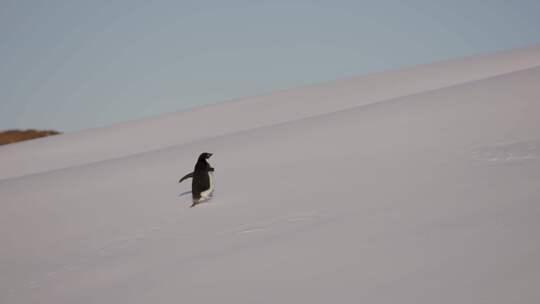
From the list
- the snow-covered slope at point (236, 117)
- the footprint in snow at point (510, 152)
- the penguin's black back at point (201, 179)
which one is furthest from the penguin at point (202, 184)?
the snow-covered slope at point (236, 117)

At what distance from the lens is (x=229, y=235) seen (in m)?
4.82

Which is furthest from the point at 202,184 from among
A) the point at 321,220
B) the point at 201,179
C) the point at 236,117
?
the point at 236,117

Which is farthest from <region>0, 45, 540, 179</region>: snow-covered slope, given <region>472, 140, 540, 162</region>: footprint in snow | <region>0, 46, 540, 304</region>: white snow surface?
<region>472, 140, 540, 162</region>: footprint in snow

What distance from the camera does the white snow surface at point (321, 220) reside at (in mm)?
3203

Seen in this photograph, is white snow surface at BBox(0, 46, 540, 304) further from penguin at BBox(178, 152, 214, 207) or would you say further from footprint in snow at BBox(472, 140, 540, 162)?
penguin at BBox(178, 152, 214, 207)

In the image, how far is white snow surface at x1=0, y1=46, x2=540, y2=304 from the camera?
320 cm

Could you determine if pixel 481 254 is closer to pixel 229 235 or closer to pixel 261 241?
pixel 261 241

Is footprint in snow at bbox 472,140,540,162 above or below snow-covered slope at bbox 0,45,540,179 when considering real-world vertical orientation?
below

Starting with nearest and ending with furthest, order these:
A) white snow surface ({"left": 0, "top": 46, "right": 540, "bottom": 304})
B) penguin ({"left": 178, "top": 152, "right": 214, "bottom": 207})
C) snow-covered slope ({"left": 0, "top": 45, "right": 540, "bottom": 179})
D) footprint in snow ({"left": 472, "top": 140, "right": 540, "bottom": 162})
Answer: white snow surface ({"left": 0, "top": 46, "right": 540, "bottom": 304}), footprint in snow ({"left": 472, "top": 140, "right": 540, "bottom": 162}), penguin ({"left": 178, "top": 152, "right": 214, "bottom": 207}), snow-covered slope ({"left": 0, "top": 45, "right": 540, "bottom": 179})

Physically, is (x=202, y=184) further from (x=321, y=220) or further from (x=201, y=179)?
(x=321, y=220)

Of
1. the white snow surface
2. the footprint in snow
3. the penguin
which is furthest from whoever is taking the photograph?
the penguin

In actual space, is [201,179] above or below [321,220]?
above

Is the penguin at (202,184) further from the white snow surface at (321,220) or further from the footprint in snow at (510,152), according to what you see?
the footprint in snow at (510,152)

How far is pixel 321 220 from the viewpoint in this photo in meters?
4.66
